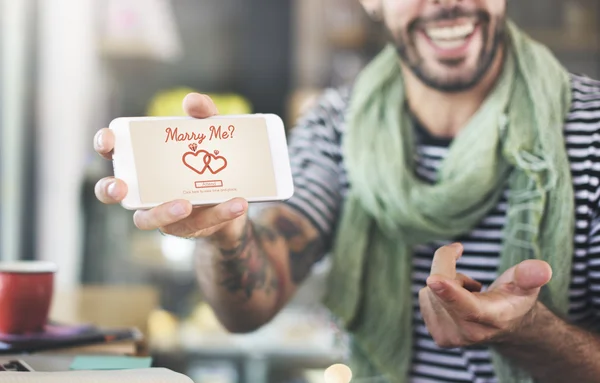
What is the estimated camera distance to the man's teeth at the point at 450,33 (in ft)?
3.26

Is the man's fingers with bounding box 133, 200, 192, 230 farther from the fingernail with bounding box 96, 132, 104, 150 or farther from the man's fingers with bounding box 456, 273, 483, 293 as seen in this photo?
the man's fingers with bounding box 456, 273, 483, 293

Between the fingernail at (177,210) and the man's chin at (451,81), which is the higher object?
the man's chin at (451,81)

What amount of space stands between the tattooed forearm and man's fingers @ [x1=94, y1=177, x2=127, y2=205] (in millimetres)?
249

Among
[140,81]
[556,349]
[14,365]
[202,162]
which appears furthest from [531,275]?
[140,81]

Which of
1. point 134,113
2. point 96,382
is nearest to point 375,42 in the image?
point 134,113

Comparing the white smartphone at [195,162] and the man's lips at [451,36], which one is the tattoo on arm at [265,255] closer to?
the white smartphone at [195,162]

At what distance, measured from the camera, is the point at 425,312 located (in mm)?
806

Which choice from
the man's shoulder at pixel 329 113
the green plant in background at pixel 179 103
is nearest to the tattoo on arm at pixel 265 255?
the man's shoulder at pixel 329 113

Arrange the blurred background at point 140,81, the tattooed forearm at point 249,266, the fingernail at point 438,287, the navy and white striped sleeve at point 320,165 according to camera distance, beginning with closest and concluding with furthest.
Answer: the fingernail at point 438,287
the tattooed forearm at point 249,266
the navy and white striped sleeve at point 320,165
the blurred background at point 140,81

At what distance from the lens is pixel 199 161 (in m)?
0.73

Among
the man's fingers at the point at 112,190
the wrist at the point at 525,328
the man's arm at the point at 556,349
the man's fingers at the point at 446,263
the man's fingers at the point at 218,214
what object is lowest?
the man's arm at the point at 556,349

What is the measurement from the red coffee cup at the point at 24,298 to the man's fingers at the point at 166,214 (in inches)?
9.8

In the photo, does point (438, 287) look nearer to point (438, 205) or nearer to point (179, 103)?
point (438, 205)

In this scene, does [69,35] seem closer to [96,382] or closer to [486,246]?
[486,246]
